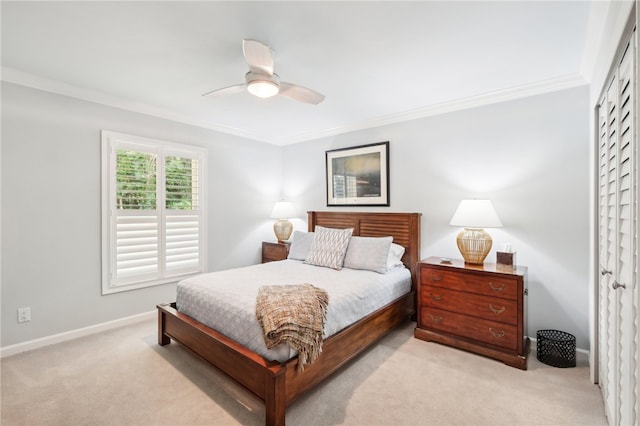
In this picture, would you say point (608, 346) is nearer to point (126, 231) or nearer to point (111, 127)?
point (126, 231)

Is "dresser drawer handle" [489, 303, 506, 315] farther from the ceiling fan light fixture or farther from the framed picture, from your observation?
the ceiling fan light fixture

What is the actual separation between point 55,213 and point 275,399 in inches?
110

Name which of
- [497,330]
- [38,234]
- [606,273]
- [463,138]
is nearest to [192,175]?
[38,234]

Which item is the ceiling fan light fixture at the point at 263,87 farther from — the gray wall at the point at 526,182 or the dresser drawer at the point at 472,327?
the dresser drawer at the point at 472,327

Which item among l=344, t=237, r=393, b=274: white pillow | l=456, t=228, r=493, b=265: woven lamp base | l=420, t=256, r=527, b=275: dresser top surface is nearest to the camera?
l=420, t=256, r=527, b=275: dresser top surface

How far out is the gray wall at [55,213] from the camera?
2646 mm

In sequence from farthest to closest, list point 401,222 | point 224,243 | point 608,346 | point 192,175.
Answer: point 224,243 → point 192,175 → point 401,222 → point 608,346

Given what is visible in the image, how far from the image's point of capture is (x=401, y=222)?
3697 mm

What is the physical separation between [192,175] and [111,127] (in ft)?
3.34

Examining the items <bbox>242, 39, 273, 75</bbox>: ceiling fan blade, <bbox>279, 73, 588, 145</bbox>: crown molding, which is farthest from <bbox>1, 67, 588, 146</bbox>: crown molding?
<bbox>242, 39, 273, 75</bbox>: ceiling fan blade

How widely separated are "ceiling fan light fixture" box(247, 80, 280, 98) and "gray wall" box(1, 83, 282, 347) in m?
2.00

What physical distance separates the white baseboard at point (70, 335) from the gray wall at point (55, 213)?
1.7 inches

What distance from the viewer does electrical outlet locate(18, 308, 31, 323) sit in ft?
8.85

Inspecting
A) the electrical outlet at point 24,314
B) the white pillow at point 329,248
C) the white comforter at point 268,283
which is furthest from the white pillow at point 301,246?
the electrical outlet at point 24,314
